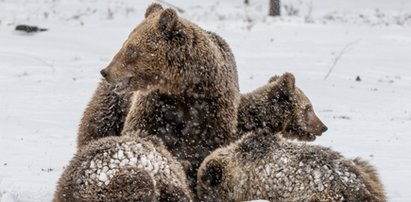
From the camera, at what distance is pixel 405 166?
11.1m

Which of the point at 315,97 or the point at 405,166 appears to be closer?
the point at 405,166

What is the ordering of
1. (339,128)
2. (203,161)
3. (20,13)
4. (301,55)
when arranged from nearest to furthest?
(203,161) → (339,128) → (301,55) → (20,13)

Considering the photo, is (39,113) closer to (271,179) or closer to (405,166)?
(405,166)

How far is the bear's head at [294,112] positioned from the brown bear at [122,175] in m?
1.88

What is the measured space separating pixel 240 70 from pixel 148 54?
56.2ft

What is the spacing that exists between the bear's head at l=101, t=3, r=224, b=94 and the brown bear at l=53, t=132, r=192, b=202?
0.61 meters

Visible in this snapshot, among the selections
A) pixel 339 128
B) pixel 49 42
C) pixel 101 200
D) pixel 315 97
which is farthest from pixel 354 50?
pixel 101 200

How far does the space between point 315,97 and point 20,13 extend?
1830cm

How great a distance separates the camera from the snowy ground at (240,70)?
11398 mm

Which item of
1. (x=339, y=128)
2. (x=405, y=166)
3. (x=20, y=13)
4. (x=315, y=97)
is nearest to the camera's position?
(x=405, y=166)

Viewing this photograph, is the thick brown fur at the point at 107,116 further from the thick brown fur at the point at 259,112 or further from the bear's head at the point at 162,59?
the bear's head at the point at 162,59

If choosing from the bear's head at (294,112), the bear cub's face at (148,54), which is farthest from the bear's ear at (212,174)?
the bear's head at (294,112)

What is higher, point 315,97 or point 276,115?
point 276,115

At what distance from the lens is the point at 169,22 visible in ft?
19.7
